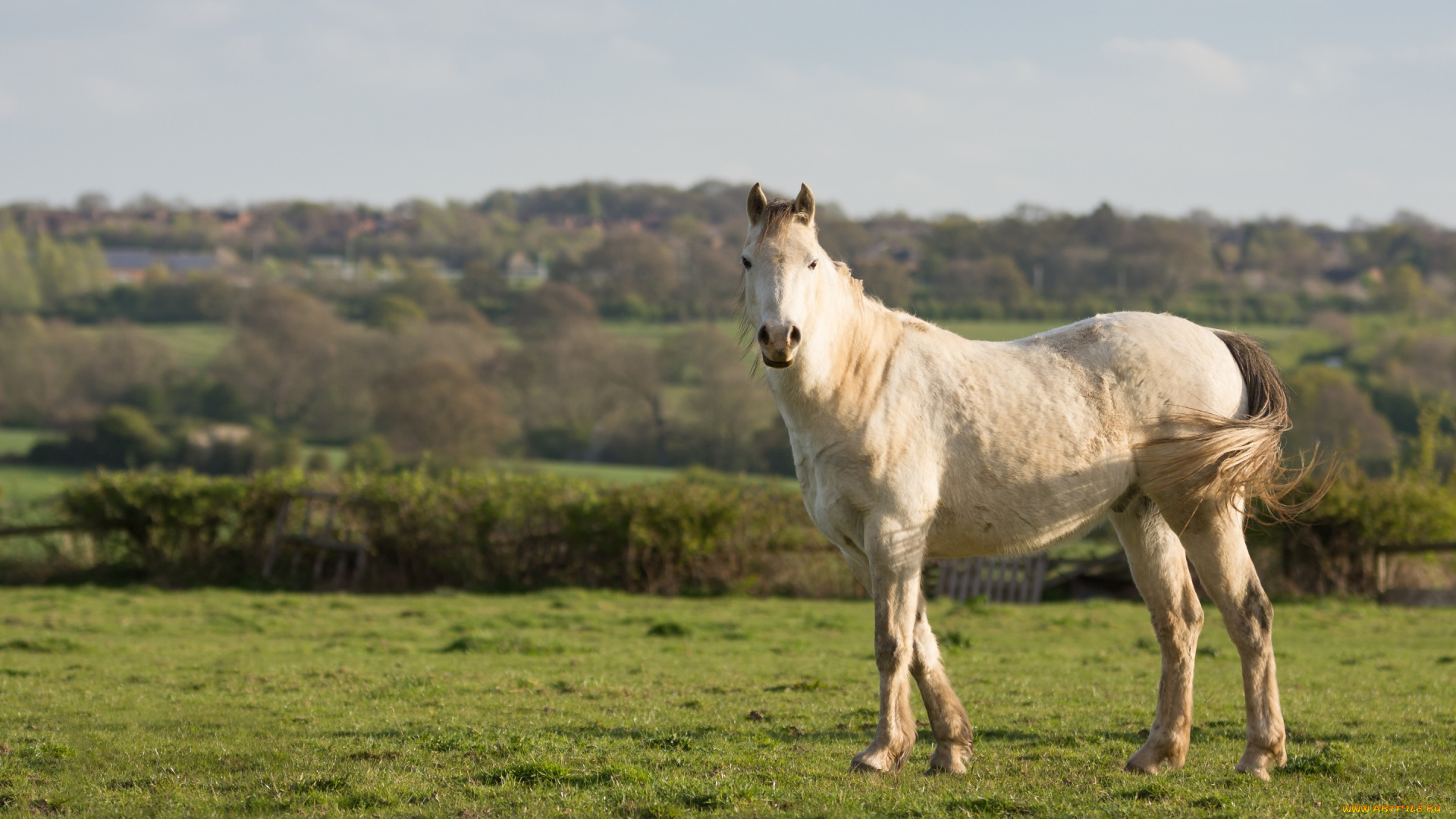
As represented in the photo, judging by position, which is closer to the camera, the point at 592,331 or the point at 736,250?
the point at 592,331

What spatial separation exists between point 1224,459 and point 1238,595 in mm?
789

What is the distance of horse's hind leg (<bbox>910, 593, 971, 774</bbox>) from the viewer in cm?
597

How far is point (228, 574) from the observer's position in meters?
22.0

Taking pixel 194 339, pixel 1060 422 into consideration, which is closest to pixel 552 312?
pixel 194 339

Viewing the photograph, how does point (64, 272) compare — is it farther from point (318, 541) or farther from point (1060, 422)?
point (1060, 422)

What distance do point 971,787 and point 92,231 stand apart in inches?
5219

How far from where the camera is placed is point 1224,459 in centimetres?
596

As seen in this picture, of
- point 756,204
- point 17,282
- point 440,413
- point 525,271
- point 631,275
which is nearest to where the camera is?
point 756,204

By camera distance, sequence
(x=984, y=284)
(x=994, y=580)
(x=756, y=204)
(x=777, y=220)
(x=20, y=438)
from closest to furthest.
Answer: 1. (x=777, y=220)
2. (x=756, y=204)
3. (x=994, y=580)
4. (x=984, y=284)
5. (x=20, y=438)

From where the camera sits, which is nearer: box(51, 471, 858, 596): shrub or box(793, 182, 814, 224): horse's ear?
box(793, 182, 814, 224): horse's ear

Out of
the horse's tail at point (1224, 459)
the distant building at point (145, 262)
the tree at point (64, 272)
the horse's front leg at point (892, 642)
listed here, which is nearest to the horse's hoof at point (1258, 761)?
the horse's tail at point (1224, 459)

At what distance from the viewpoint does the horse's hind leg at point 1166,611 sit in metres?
6.07

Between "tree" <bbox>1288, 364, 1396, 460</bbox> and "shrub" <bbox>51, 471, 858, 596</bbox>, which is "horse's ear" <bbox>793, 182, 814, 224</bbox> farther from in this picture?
"tree" <bbox>1288, 364, 1396, 460</bbox>

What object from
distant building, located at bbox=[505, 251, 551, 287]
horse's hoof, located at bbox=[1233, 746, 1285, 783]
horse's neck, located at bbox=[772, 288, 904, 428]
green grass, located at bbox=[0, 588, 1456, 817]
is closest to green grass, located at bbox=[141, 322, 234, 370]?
distant building, located at bbox=[505, 251, 551, 287]
